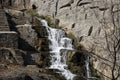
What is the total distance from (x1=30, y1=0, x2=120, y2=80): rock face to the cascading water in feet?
4.22

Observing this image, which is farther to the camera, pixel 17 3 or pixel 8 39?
pixel 17 3

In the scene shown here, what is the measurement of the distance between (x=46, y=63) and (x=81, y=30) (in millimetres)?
6199

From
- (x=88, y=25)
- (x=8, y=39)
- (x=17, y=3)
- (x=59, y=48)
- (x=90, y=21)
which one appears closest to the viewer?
(x=8, y=39)

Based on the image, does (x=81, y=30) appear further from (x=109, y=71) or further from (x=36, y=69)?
(x=36, y=69)

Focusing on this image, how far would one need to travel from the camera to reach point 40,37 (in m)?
33.9

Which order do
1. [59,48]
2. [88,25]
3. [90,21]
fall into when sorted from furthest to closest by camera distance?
[88,25] < [90,21] < [59,48]

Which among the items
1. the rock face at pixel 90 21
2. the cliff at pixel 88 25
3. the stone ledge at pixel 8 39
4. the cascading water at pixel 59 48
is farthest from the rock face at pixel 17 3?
the stone ledge at pixel 8 39

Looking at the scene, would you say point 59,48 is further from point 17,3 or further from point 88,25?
point 17,3

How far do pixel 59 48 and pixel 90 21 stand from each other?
13.6 ft

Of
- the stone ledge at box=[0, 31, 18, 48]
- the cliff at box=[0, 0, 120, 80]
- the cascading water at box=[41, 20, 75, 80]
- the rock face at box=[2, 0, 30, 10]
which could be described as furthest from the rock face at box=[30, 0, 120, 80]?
the stone ledge at box=[0, 31, 18, 48]

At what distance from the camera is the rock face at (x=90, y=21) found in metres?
30.2

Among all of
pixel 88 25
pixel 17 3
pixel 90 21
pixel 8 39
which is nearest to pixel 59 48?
pixel 88 25

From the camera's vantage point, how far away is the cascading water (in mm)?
29427

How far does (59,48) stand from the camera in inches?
1299
